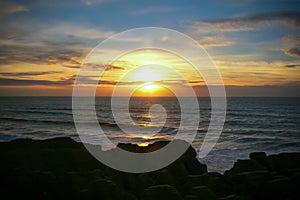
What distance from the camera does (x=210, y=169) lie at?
1911 centimetres

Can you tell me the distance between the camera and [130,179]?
1102 cm

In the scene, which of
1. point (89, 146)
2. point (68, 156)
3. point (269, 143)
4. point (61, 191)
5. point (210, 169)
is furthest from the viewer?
point (269, 143)

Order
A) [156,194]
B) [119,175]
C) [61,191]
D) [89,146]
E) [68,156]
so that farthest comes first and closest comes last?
→ [89,146] → [68,156] → [119,175] → [61,191] → [156,194]

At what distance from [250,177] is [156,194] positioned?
3251mm

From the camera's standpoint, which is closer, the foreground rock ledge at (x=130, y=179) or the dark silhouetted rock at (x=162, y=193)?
the dark silhouetted rock at (x=162, y=193)

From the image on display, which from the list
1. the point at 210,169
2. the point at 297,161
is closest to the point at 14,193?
the point at 297,161

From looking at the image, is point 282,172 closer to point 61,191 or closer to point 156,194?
point 156,194

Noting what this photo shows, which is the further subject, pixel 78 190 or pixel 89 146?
pixel 89 146

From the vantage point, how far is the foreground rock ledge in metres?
8.80

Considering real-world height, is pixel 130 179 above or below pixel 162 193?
below

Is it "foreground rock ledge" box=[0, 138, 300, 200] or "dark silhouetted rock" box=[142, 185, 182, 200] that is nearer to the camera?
"dark silhouetted rock" box=[142, 185, 182, 200]

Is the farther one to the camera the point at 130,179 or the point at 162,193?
the point at 130,179

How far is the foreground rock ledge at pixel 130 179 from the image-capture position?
8797mm

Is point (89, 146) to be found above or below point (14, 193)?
above
